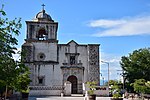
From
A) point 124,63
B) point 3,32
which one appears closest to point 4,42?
point 3,32

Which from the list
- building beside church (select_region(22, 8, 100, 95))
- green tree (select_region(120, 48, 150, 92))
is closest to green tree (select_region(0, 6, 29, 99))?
building beside church (select_region(22, 8, 100, 95))

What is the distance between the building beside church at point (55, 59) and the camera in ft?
126

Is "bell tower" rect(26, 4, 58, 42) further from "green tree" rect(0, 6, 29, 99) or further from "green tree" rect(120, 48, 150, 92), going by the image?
"green tree" rect(0, 6, 29, 99)

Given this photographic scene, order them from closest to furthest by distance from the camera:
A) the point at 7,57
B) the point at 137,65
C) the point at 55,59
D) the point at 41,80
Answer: the point at 7,57, the point at 41,80, the point at 55,59, the point at 137,65

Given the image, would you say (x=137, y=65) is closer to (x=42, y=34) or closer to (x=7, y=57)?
(x=42, y=34)

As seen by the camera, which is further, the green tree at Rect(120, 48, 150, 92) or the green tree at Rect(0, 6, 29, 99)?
the green tree at Rect(120, 48, 150, 92)

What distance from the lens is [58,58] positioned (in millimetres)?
39125

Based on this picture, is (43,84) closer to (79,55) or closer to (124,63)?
(79,55)

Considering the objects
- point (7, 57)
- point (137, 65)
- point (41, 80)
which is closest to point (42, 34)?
point (41, 80)

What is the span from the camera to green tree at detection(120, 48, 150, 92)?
136 ft

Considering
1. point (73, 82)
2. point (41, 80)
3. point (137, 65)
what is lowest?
point (73, 82)

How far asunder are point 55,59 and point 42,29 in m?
4.53

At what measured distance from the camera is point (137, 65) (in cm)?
4225

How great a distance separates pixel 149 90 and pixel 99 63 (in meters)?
11.6
